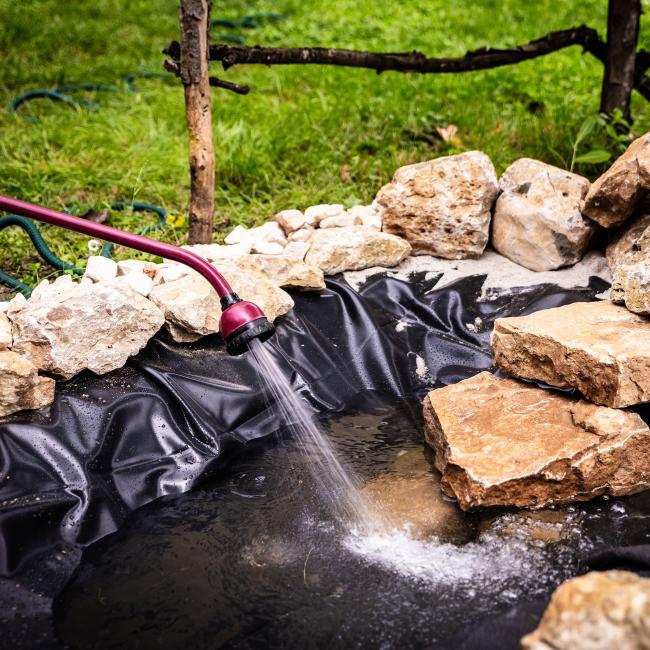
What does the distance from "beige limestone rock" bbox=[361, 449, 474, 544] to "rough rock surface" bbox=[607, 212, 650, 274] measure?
1387 mm

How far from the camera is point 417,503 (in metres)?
2.42

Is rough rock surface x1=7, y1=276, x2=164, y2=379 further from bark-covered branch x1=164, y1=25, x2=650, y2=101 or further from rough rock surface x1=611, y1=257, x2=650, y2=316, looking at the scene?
rough rock surface x1=611, y1=257, x2=650, y2=316

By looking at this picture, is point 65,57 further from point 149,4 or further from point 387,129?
point 387,129

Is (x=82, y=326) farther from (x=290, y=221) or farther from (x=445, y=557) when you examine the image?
(x=445, y=557)

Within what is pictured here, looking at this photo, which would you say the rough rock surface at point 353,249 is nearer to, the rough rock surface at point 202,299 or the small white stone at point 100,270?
the rough rock surface at point 202,299

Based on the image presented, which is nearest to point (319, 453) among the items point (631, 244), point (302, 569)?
point (302, 569)

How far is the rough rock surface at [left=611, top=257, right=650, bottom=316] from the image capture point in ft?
8.88

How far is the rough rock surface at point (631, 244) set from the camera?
3148 millimetres

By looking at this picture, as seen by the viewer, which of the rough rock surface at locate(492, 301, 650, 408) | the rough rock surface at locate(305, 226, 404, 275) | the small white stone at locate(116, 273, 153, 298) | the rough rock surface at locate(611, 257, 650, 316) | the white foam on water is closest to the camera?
the white foam on water

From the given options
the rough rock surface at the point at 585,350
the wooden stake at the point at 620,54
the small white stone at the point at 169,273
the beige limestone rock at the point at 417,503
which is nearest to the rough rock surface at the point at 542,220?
the rough rock surface at the point at 585,350

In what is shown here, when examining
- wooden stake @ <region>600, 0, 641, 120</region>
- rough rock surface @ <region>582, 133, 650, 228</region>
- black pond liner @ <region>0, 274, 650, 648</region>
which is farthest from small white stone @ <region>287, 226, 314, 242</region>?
wooden stake @ <region>600, 0, 641, 120</region>

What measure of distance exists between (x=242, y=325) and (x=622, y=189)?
2.00 metres

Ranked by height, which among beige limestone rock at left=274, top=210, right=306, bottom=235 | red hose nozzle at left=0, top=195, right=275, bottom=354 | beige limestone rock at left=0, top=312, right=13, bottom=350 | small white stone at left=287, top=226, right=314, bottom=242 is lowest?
beige limestone rock at left=0, top=312, right=13, bottom=350

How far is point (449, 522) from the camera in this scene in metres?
2.32
